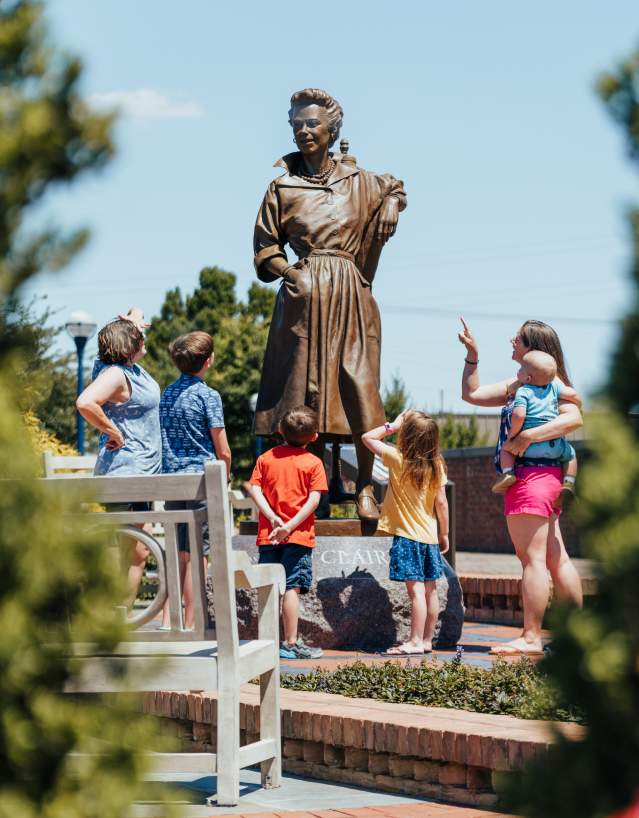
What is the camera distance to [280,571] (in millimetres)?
4816

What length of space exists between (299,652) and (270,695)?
2.33 metres

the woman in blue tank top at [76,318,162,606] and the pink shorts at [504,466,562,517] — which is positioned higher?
the woman in blue tank top at [76,318,162,606]

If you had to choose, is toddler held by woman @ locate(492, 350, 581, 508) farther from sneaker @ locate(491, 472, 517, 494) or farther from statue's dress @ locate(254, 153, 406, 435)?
statue's dress @ locate(254, 153, 406, 435)

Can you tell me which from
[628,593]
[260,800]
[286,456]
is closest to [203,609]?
[260,800]

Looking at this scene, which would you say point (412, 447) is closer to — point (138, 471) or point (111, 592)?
point (138, 471)

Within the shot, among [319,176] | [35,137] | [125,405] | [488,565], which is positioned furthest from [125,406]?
[488,565]

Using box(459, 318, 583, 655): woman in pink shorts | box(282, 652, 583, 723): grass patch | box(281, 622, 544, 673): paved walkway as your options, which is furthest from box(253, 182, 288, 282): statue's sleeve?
box(282, 652, 583, 723): grass patch

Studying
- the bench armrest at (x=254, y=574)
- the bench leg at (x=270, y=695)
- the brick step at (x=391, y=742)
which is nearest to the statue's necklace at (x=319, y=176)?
the brick step at (x=391, y=742)

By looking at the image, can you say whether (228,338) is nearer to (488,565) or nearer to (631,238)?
(488,565)

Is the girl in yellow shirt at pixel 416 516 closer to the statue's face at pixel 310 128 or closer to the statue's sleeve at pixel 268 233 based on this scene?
the statue's sleeve at pixel 268 233

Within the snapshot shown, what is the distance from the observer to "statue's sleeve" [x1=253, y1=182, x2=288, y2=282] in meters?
8.59

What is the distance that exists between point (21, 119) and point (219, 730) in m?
2.40

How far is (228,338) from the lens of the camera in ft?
165

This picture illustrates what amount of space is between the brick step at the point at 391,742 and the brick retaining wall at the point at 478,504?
21729 millimetres
